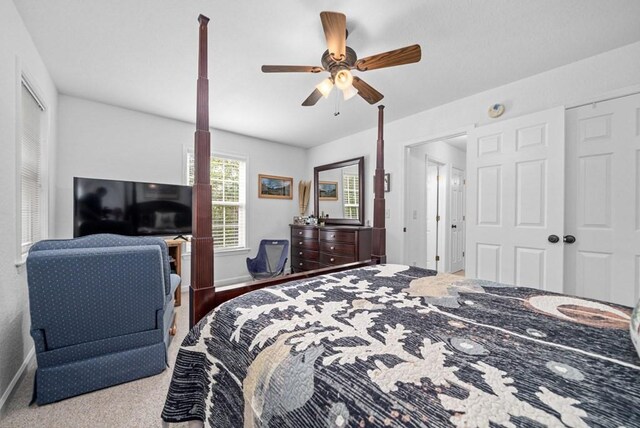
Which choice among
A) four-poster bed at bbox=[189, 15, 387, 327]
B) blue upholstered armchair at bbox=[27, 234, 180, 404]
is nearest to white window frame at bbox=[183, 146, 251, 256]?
blue upholstered armchair at bbox=[27, 234, 180, 404]

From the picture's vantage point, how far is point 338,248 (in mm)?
3990

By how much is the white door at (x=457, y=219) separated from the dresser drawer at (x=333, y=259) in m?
2.35

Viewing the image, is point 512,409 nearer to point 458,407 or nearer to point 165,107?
point 458,407

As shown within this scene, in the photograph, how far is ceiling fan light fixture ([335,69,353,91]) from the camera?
185 cm

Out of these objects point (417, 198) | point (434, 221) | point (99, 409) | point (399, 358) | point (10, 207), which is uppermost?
point (417, 198)

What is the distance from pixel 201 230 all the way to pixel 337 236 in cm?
286

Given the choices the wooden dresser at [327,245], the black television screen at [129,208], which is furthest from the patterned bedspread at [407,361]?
the black television screen at [129,208]

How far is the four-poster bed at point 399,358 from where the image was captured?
54 centimetres

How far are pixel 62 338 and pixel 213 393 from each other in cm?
131

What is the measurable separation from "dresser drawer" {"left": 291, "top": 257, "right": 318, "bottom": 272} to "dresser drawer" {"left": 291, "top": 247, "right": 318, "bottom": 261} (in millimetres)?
53

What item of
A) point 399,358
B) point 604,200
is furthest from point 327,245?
point 399,358

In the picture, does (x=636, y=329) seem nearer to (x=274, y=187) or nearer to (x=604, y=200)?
(x=604, y=200)

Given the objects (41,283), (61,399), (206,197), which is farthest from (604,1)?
(61,399)

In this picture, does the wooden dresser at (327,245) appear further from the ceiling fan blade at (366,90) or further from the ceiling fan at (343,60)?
the ceiling fan at (343,60)
